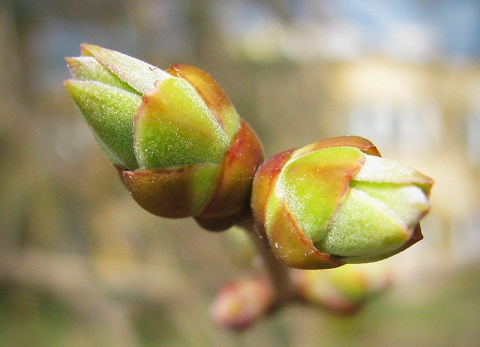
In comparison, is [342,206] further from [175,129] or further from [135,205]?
[135,205]

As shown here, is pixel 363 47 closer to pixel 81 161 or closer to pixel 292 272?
pixel 81 161

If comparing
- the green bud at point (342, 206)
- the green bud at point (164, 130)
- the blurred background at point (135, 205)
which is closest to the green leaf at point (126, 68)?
the green bud at point (164, 130)

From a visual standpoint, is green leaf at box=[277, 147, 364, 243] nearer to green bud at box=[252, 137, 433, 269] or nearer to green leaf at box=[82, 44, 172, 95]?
green bud at box=[252, 137, 433, 269]

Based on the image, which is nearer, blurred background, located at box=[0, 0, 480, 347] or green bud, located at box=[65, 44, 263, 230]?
green bud, located at box=[65, 44, 263, 230]

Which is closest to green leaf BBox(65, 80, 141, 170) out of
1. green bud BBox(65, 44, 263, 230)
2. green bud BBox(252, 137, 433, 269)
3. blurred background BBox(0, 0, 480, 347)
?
green bud BBox(65, 44, 263, 230)

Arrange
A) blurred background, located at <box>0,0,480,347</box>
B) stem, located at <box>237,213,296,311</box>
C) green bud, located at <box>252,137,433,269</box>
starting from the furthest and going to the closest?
blurred background, located at <box>0,0,480,347</box> < stem, located at <box>237,213,296,311</box> < green bud, located at <box>252,137,433,269</box>

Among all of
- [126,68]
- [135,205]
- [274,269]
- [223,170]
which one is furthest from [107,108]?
[135,205]
